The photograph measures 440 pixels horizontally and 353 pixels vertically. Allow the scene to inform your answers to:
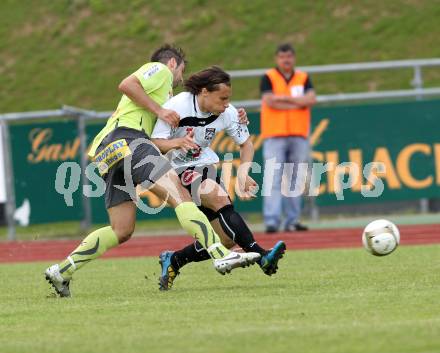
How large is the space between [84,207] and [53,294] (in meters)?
8.86

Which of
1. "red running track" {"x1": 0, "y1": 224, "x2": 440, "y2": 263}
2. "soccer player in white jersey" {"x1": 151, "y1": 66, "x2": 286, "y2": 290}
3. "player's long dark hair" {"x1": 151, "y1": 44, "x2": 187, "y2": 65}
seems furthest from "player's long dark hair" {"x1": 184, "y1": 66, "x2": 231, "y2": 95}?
"red running track" {"x1": 0, "y1": 224, "x2": 440, "y2": 263}

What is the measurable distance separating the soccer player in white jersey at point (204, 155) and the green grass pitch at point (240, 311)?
29 centimetres

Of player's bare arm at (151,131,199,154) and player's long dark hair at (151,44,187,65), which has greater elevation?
player's long dark hair at (151,44,187,65)

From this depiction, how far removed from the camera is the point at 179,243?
1539 cm

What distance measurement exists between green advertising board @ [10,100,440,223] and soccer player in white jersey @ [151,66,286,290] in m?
8.20

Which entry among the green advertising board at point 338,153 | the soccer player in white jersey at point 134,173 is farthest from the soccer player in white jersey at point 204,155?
the green advertising board at point 338,153

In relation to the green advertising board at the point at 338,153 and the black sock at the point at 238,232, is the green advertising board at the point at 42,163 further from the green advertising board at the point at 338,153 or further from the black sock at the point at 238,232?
the black sock at the point at 238,232

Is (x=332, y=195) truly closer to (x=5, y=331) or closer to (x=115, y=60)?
(x=5, y=331)

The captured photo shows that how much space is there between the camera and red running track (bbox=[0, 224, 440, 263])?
1420 centimetres

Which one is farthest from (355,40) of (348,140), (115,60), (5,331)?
(5,331)

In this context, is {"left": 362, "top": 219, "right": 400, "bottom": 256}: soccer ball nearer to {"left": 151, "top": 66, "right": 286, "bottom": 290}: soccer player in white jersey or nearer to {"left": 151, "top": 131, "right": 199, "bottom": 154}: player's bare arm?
{"left": 151, "top": 66, "right": 286, "bottom": 290}: soccer player in white jersey

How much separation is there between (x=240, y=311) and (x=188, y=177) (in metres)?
1.99

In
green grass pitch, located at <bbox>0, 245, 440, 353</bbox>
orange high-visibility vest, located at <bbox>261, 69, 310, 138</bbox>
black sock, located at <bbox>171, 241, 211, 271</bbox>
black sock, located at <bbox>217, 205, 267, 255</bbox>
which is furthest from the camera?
orange high-visibility vest, located at <bbox>261, 69, 310, 138</bbox>

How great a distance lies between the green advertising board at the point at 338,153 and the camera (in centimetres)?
1744
